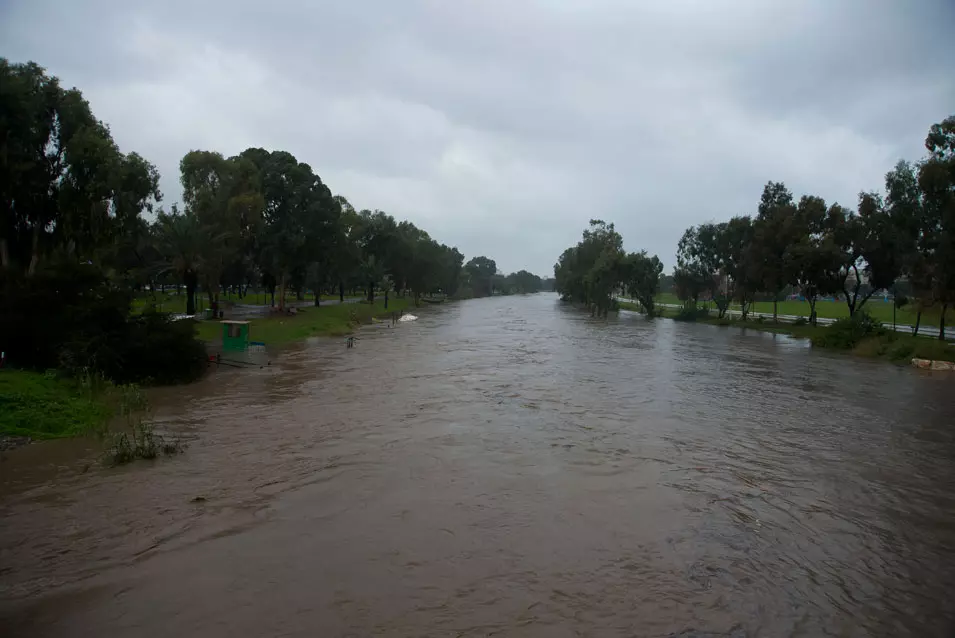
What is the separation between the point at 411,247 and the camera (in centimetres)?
8750

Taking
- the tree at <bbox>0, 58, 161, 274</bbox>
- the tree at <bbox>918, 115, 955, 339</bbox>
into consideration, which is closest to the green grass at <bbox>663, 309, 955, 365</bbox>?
the tree at <bbox>918, 115, 955, 339</bbox>

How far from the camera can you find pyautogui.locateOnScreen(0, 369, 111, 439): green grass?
1176 centimetres

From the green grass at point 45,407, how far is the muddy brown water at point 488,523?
101 centimetres

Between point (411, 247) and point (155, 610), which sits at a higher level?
point (411, 247)

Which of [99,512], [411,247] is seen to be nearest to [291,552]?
[99,512]

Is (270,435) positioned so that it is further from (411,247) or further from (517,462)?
(411,247)

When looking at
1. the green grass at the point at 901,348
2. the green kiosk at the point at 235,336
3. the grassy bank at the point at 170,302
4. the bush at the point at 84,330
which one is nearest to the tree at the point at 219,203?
the grassy bank at the point at 170,302

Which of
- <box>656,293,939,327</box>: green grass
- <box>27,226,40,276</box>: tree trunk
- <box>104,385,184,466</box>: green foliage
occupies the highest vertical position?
<box>27,226,40,276</box>: tree trunk

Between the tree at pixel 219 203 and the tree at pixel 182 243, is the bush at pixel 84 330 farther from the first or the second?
the tree at pixel 219 203

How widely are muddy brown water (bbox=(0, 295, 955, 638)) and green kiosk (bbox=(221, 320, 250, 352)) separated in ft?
29.7

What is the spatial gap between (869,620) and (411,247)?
8389 centimetres

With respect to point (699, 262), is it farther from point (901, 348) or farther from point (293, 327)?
point (293, 327)

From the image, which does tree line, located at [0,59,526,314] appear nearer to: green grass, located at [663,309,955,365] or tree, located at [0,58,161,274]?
tree, located at [0,58,161,274]

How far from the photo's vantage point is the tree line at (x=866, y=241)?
2770 cm
